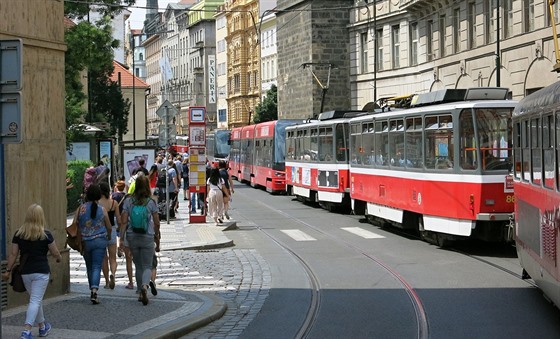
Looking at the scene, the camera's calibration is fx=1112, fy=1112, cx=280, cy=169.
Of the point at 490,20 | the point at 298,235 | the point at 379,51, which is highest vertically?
the point at 379,51

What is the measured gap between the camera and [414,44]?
60531mm

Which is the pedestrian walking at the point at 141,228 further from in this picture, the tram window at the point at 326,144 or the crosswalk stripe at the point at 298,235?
the tram window at the point at 326,144

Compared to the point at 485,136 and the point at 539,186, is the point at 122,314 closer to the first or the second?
the point at 539,186

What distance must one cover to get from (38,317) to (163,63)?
467 feet

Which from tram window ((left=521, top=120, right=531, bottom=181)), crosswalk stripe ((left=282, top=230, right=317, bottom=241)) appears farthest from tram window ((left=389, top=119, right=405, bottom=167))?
tram window ((left=521, top=120, right=531, bottom=181))

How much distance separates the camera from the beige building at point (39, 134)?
13.5 metres

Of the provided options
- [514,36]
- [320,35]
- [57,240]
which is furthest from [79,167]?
[320,35]

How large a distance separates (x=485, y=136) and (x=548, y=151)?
8.27m

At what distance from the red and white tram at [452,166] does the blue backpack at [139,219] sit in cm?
729

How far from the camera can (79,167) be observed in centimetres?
3588

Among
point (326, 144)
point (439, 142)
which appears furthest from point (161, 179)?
point (439, 142)

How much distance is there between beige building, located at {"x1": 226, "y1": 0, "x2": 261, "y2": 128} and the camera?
114000mm

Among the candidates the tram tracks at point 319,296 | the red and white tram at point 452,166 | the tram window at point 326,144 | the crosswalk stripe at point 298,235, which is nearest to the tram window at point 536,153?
the tram tracks at point 319,296

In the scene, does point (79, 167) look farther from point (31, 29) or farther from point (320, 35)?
point (320, 35)
